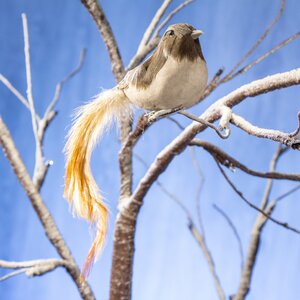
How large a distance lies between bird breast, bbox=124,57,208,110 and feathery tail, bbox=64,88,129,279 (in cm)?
4

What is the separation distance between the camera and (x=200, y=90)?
0.97ft

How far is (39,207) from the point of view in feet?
2.37

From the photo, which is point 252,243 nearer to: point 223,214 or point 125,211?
point 223,214

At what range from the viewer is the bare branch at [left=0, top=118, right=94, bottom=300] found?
2.24 feet

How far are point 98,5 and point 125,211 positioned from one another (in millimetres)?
282

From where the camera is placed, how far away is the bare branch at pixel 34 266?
56 centimetres

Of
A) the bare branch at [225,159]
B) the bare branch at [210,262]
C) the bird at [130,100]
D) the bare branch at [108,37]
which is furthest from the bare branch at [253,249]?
the bird at [130,100]

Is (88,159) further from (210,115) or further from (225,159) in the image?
(225,159)

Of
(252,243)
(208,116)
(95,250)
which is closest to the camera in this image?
(95,250)

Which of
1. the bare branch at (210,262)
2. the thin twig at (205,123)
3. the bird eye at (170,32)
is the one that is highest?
the bare branch at (210,262)

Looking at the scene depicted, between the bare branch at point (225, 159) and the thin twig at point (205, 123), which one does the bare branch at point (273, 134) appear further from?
the bare branch at point (225, 159)

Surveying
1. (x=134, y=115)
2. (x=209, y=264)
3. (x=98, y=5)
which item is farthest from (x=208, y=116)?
(x=209, y=264)

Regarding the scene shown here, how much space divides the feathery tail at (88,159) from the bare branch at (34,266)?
18cm

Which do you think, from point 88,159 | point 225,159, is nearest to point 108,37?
point 225,159
